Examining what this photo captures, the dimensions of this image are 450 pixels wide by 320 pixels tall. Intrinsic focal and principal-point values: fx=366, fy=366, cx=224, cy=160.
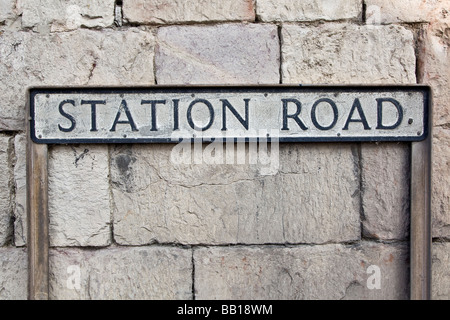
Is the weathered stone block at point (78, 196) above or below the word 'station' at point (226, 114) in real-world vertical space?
below

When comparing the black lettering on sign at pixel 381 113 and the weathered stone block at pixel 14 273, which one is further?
the weathered stone block at pixel 14 273

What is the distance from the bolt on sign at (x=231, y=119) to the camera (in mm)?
1941

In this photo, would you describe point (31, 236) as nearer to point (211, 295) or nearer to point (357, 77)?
point (211, 295)

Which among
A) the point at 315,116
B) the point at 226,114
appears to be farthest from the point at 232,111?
the point at 315,116

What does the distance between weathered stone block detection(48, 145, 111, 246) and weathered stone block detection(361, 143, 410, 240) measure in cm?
142

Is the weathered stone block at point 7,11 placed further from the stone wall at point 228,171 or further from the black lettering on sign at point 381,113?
the black lettering on sign at point 381,113

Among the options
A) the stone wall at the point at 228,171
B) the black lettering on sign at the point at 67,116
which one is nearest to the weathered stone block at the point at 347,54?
the stone wall at the point at 228,171

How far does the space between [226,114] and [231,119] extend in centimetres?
4

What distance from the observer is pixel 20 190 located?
2.04 metres

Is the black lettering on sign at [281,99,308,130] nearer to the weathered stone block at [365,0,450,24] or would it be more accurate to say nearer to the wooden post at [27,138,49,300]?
the weathered stone block at [365,0,450,24]

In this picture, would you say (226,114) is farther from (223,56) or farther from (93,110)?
(93,110)

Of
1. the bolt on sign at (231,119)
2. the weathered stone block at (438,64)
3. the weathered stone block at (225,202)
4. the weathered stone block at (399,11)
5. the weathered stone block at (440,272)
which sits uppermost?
the weathered stone block at (399,11)

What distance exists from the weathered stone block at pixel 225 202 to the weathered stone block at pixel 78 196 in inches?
3.0

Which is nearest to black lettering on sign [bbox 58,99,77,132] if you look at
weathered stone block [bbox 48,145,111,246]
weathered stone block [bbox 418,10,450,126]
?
weathered stone block [bbox 48,145,111,246]
